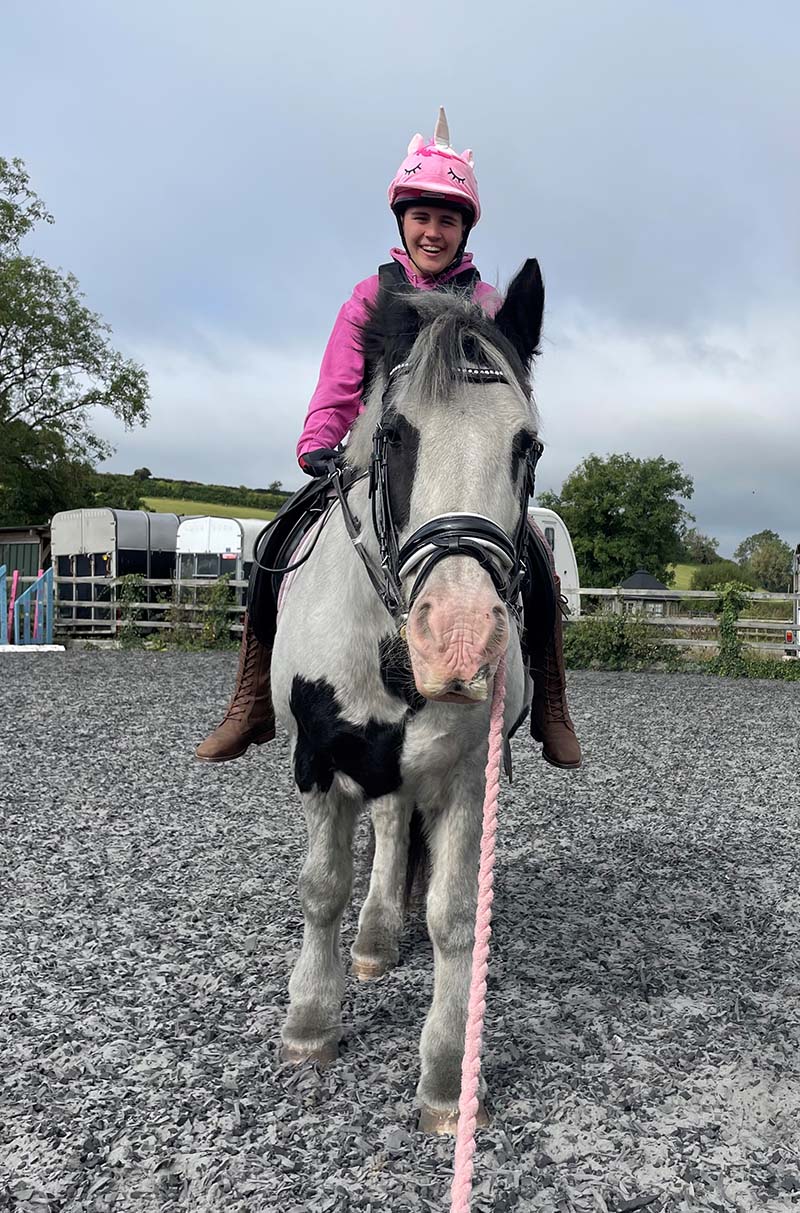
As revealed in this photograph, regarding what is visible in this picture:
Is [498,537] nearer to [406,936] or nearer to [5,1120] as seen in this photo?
[5,1120]

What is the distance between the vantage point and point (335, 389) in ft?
12.2

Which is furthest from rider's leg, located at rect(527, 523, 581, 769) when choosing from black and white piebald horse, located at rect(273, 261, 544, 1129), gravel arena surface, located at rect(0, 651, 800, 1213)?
gravel arena surface, located at rect(0, 651, 800, 1213)

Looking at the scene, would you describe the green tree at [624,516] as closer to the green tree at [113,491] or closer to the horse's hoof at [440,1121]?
the green tree at [113,491]

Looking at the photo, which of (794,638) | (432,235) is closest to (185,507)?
(794,638)

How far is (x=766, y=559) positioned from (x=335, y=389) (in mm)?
77711

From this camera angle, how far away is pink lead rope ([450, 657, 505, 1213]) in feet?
6.95

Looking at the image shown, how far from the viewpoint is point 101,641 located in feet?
76.9

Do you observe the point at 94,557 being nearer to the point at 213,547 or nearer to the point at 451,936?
the point at 213,547

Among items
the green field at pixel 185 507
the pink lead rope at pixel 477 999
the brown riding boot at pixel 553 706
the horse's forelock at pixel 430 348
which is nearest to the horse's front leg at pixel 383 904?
the brown riding boot at pixel 553 706

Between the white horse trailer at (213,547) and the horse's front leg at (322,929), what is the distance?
2202 centimetres

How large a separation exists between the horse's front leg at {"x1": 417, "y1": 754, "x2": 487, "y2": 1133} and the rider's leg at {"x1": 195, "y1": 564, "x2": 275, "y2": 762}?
1563 millimetres

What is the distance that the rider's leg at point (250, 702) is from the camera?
14.0 feet

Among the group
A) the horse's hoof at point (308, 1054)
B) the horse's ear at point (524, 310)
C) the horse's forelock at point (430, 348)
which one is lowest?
the horse's hoof at point (308, 1054)

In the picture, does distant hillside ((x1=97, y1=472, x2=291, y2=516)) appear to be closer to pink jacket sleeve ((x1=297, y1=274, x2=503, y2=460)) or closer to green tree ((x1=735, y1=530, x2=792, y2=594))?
green tree ((x1=735, y1=530, x2=792, y2=594))
